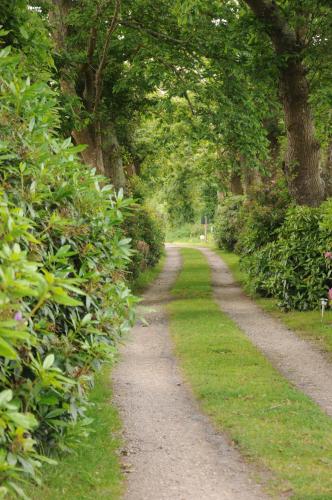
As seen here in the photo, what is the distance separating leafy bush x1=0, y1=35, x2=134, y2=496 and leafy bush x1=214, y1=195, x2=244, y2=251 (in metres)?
29.3

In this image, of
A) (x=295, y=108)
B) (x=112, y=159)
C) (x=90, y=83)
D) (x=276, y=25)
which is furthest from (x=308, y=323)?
(x=112, y=159)

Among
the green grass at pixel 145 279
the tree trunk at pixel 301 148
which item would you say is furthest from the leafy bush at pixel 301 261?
the green grass at pixel 145 279

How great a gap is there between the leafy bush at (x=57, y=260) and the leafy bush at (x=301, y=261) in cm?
1127

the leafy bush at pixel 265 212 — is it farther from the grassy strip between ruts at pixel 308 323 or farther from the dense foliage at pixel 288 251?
the grassy strip between ruts at pixel 308 323

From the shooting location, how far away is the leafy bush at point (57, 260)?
16.0 ft

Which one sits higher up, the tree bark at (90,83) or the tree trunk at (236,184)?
the tree bark at (90,83)

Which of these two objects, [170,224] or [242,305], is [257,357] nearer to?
[242,305]

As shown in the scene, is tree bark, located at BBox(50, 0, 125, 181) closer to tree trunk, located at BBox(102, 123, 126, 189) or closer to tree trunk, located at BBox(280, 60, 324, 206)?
tree trunk, located at BBox(102, 123, 126, 189)

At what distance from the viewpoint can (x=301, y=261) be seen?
713 inches

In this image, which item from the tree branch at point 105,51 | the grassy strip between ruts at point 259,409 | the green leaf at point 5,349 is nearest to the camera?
the green leaf at point 5,349

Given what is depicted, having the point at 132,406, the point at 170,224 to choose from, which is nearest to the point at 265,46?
the point at 132,406

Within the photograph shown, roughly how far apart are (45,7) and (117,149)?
11353mm

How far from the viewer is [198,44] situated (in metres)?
20.4

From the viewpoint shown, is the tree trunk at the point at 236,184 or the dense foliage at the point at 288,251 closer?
the dense foliage at the point at 288,251
